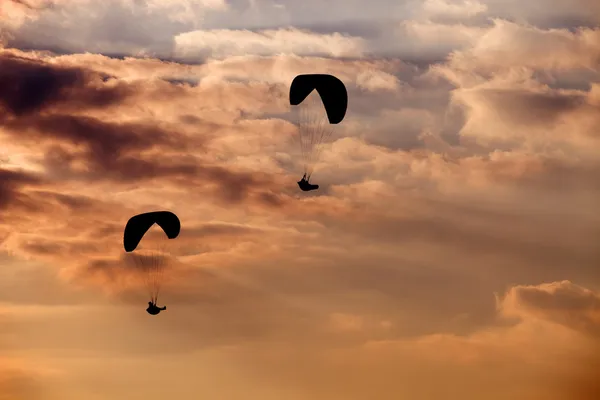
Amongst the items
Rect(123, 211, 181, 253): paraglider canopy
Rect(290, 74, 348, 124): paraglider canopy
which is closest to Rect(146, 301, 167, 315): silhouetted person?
Rect(123, 211, 181, 253): paraglider canopy

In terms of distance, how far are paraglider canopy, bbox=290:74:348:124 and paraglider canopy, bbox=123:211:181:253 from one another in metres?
14.3

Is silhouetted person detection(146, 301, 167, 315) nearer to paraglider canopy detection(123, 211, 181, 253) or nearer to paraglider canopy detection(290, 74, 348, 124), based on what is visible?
paraglider canopy detection(123, 211, 181, 253)

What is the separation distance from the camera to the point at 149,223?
9769 cm

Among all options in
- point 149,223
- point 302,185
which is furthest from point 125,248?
point 302,185

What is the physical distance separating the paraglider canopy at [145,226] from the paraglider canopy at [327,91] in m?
14.3

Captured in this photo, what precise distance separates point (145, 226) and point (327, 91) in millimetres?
17937

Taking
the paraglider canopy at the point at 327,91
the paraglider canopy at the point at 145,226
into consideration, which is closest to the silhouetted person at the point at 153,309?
the paraglider canopy at the point at 145,226

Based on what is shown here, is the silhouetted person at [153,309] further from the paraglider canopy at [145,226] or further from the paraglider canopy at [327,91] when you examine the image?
the paraglider canopy at [327,91]

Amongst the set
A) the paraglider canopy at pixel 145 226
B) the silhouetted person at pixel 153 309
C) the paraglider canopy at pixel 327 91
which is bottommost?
the silhouetted person at pixel 153 309

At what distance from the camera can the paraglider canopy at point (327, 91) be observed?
9100 cm

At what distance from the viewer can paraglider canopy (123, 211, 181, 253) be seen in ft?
318

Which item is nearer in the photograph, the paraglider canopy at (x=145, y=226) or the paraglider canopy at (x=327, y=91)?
the paraglider canopy at (x=327, y=91)

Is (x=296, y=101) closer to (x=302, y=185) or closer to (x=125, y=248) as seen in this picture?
(x=302, y=185)

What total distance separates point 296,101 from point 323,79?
8.66 feet
